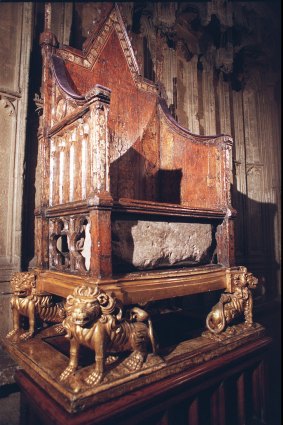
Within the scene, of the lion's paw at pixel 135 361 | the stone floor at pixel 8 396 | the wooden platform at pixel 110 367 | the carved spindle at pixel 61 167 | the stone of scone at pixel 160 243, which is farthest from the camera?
the carved spindle at pixel 61 167

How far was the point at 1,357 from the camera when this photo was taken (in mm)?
1733

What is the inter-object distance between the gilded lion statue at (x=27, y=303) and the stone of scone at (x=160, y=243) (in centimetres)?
64

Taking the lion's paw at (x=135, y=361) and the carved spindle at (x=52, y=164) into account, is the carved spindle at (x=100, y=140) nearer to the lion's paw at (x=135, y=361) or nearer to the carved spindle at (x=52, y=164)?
the carved spindle at (x=52, y=164)

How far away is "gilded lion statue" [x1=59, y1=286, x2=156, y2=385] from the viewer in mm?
1176

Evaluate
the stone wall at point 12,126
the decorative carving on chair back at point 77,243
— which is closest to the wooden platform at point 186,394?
the decorative carving on chair back at point 77,243

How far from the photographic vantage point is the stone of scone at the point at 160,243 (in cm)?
151

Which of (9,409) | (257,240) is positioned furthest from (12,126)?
(257,240)

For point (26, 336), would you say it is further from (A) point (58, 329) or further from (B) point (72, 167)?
(B) point (72, 167)

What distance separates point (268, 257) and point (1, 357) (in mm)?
3462

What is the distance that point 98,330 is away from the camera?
3.91 ft

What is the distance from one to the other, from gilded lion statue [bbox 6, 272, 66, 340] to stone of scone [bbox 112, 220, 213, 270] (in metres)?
0.64

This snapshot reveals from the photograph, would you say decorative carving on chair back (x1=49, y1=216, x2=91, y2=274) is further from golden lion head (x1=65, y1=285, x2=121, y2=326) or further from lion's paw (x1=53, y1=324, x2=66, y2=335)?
lion's paw (x1=53, y1=324, x2=66, y2=335)

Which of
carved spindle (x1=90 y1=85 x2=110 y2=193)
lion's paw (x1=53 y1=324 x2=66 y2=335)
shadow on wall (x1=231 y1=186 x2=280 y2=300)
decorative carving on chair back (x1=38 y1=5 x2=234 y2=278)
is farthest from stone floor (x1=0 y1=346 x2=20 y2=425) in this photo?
shadow on wall (x1=231 y1=186 x2=280 y2=300)

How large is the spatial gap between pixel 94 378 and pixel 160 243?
2.48ft
